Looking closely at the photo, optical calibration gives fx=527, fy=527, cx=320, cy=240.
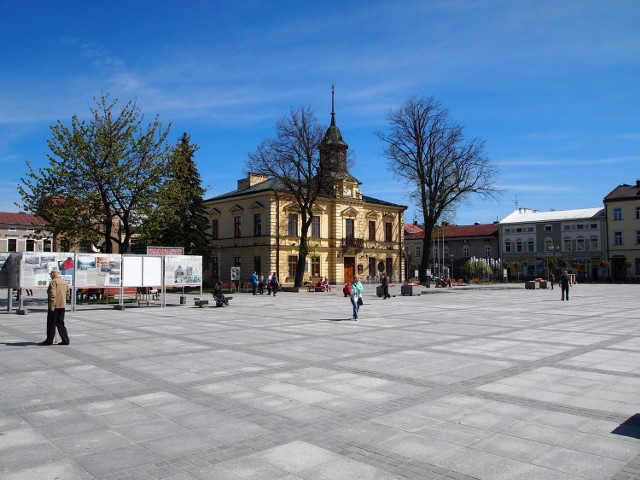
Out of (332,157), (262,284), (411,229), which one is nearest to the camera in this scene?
(262,284)

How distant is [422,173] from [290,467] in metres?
42.9

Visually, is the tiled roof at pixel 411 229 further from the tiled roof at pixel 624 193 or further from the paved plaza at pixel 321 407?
the paved plaza at pixel 321 407

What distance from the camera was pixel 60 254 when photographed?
72.6 ft

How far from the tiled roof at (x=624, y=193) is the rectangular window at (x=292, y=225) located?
46.1 meters

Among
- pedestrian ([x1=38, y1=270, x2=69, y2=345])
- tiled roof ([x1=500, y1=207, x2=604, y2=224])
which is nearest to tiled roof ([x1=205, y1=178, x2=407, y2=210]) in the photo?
tiled roof ([x1=500, y1=207, x2=604, y2=224])

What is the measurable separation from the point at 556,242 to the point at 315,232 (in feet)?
135

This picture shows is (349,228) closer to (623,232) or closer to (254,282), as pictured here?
(254,282)

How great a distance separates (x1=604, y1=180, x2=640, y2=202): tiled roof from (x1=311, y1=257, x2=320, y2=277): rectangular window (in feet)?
144

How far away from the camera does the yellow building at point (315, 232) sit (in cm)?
5128

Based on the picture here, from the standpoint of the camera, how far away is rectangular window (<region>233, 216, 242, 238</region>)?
55094mm

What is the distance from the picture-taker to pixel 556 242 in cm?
7694

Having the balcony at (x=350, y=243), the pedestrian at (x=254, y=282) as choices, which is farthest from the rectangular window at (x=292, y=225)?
the pedestrian at (x=254, y=282)

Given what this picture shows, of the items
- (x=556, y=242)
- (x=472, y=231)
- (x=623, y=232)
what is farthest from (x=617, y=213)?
(x=472, y=231)

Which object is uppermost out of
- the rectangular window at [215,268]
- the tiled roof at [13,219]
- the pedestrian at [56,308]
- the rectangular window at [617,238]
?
the tiled roof at [13,219]
